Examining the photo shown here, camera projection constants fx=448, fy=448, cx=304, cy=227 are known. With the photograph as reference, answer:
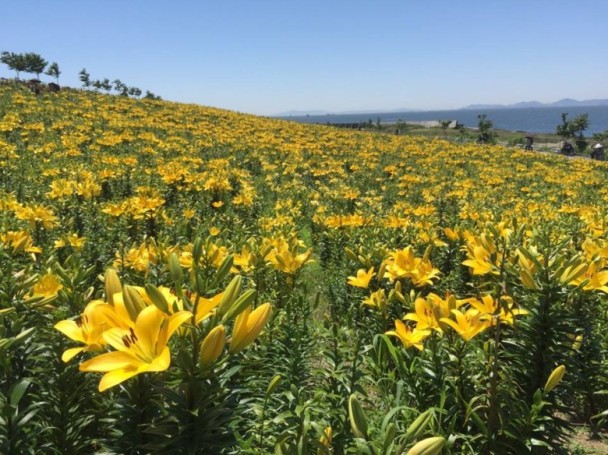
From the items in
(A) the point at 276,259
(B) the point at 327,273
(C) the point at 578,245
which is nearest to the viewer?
(A) the point at 276,259

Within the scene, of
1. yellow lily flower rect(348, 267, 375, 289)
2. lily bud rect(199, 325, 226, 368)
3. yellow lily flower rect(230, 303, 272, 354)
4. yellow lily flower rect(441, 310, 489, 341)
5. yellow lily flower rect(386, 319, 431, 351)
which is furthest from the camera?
yellow lily flower rect(348, 267, 375, 289)

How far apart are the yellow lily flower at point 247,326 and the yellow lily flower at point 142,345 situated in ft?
0.59

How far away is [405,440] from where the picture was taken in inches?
43.6

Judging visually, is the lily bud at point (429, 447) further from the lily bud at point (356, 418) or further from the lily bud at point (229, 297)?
the lily bud at point (229, 297)

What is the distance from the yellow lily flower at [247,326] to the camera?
124cm

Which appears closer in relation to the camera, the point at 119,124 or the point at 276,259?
the point at 276,259

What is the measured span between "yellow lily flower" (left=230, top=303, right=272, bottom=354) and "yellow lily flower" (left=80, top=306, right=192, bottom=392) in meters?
0.18

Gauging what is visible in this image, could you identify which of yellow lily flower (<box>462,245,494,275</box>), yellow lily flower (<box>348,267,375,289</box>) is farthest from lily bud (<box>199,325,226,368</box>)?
yellow lily flower (<box>348,267,375,289</box>)

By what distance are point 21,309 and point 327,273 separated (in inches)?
148

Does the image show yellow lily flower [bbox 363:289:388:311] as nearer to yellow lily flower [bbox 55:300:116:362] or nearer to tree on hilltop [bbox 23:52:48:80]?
yellow lily flower [bbox 55:300:116:362]

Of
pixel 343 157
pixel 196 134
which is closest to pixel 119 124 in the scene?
pixel 196 134

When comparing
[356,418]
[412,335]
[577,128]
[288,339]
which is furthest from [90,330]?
[577,128]

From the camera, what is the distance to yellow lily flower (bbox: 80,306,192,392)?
1066mm

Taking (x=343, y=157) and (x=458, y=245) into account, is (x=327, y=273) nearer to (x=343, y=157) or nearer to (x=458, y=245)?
(x=458, y=245)
